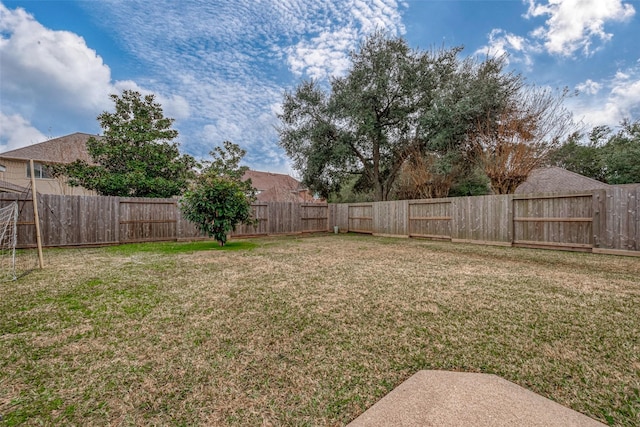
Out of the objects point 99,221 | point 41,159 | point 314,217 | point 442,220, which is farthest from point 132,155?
point 442,220

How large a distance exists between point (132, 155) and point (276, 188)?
15.5 metres

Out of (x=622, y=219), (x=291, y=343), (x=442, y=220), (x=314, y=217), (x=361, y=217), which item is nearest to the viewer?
(x=291, y=343)

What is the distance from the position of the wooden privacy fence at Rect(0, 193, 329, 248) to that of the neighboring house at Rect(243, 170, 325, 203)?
15.3 m

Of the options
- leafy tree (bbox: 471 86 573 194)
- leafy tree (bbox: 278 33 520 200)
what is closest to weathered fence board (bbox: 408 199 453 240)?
leafy tree (bbox: 471 86 573 194)

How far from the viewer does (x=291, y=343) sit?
193 cm

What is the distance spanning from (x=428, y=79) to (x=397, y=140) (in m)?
2.74

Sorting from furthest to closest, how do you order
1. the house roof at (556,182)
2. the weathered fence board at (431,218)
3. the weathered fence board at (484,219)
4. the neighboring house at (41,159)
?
the neighboring house at (41,159) < the house roof at (556,182) < the weathered fence board at (431,218) < the weathered fence board at (484,219)

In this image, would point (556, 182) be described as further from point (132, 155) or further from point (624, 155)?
point (132, 155)

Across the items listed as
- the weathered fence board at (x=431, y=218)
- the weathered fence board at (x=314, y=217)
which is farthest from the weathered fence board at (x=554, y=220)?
the weathered fence board at (x=314, y=217)

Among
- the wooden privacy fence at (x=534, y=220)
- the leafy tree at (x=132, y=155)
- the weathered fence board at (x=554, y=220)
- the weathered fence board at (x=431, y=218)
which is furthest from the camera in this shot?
the leafy tree at (x=132, y=155)

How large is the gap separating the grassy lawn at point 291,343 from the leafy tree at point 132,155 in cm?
887

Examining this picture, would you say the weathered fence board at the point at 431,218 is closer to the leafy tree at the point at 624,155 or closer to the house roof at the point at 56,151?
the leafy tree at the point at 624,155

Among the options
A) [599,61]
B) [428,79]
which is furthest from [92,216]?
[599,61]

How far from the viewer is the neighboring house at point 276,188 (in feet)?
83.5
